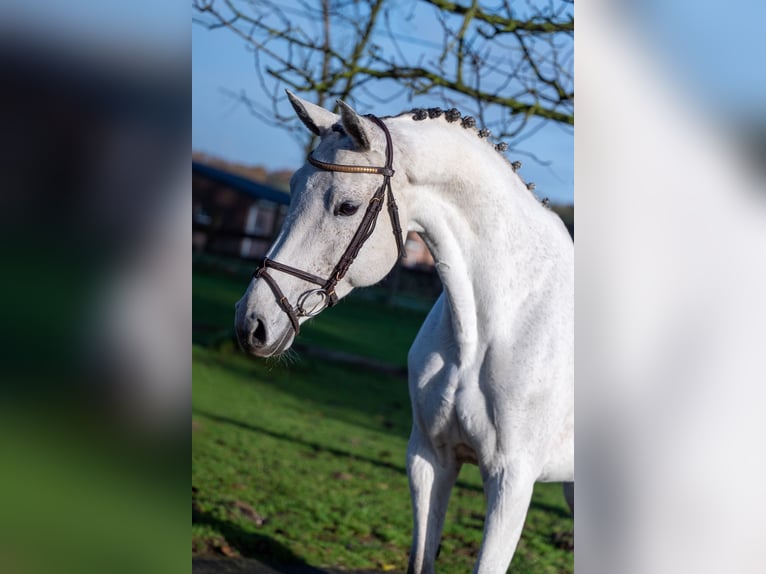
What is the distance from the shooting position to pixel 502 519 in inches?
85.0

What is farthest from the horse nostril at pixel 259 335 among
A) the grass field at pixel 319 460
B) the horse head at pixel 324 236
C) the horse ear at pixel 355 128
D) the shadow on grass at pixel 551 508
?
the shadow on grass at pixel 551 508

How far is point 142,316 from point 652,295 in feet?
2.00

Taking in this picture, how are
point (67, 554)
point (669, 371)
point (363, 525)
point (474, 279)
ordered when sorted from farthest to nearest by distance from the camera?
point (363, 525), point (474, 279), point (669, 371), point (67, 554)

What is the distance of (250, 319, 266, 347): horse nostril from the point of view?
196cm

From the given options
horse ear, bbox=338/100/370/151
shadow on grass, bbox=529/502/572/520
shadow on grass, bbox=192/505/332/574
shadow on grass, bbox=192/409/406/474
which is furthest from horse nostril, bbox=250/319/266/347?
shadow on grass, bbox=192/409/406/474

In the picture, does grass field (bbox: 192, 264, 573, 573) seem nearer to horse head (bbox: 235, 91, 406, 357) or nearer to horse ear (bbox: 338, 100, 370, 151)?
horse head (bbox: 235, 91, 406, 357)

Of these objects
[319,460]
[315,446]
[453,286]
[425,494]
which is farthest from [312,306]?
[315,446]

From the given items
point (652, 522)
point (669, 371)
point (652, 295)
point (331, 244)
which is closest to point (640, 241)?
point (652, 295)

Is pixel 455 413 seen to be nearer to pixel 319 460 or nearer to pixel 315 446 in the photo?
pixel 319 460

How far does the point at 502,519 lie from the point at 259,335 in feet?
2.65

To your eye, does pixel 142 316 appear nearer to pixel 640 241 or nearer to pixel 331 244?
pixel 640 241

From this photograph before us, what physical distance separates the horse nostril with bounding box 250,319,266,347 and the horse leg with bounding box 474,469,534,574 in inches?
28.9

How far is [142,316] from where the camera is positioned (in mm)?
951

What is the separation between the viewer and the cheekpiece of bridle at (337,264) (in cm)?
198
